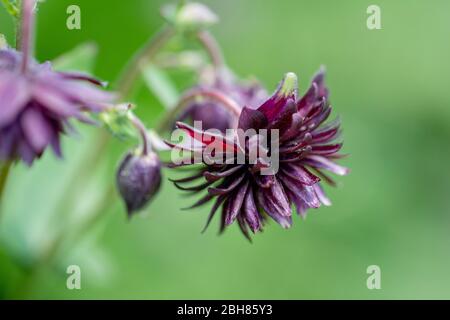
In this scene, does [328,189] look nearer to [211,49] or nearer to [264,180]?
[211,49]

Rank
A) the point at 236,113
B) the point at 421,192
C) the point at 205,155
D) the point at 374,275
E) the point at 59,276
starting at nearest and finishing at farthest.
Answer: the point at 205,155 < the point at 236,113 < the point at 59,276 < the point at 374,275 < the point at 421,192

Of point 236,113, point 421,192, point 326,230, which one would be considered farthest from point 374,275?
point 236,113

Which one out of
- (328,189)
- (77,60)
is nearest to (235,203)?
(77,60)

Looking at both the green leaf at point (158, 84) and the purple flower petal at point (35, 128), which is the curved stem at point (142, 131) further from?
the green leaf at point (158, 84)

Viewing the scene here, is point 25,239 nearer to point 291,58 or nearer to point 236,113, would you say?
point 236,113

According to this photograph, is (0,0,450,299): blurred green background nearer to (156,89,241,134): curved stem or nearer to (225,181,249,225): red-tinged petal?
(156,89,241,134): curved stem

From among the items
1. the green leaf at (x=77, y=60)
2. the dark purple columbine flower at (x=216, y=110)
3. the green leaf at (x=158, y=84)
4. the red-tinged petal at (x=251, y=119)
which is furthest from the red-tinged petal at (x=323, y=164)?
the green leaf at (x=77, y=60)
